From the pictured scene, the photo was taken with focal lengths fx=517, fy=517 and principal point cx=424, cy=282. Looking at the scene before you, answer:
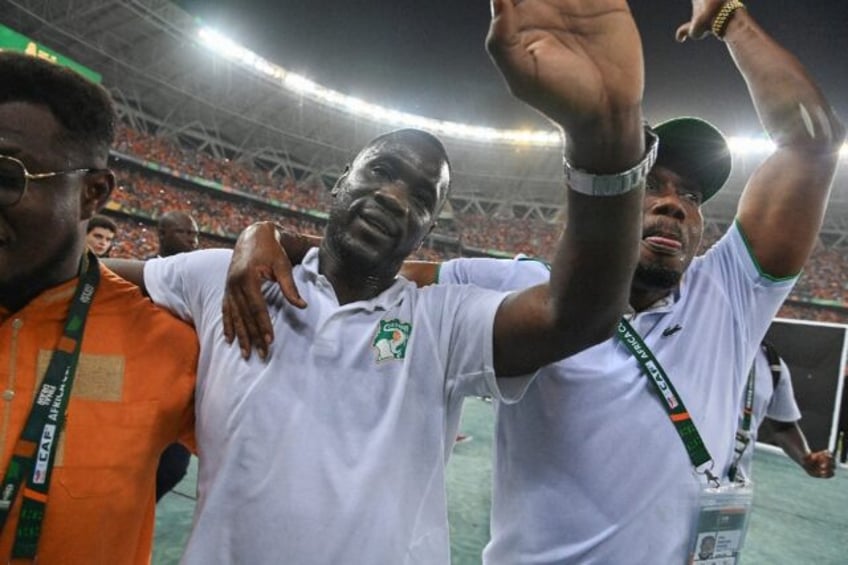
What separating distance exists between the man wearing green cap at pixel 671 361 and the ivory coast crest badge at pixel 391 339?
30cm

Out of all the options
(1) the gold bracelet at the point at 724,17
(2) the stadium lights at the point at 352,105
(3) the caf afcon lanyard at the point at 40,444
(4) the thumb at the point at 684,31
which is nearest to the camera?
(3) the caf afcon lanyard at the point at 40,444

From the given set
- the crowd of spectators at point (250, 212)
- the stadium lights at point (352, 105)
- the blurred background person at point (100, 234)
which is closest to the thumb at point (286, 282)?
the blurred background person at point (100, 234)

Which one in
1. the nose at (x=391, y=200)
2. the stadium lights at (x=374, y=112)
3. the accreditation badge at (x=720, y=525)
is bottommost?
the accreditation badge at (x=720, y=525)

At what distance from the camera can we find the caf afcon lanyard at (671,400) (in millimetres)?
1449

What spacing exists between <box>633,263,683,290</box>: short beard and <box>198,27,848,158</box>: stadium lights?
81.5 feet

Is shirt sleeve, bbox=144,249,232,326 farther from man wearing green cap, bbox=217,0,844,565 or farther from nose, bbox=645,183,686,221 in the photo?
nose, bbox=645,183,686,221

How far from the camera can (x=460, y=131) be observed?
1225 inches

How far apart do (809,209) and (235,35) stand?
1036 inches

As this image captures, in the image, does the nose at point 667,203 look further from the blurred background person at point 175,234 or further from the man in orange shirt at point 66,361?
the blurred background person at point 175,234

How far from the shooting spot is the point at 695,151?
1.73m

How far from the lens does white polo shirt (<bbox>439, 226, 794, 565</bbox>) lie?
1.42 m

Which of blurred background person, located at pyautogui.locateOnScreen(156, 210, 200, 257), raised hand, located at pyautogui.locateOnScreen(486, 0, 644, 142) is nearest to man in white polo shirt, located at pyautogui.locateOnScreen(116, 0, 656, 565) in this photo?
raised hand, located at pyautogui.locateOnScreen(486, 0, 644, 142)

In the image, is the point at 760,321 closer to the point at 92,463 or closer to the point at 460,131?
the point at 92,463

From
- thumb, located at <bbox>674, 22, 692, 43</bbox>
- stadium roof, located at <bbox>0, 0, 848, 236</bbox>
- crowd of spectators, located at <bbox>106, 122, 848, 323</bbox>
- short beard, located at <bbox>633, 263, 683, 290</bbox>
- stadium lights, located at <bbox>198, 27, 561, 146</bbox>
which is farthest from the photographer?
crowd of spectators, located at <bbox>106, 122, 848, 323</bbox>
